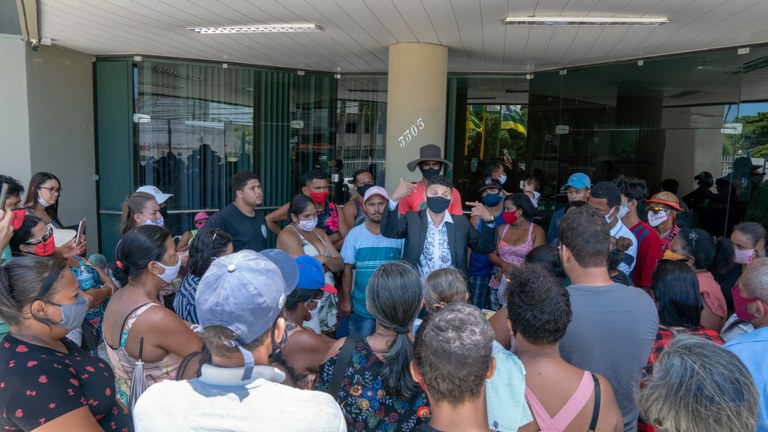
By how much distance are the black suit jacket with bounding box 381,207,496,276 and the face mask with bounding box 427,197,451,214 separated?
97 mm

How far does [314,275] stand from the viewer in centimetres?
260

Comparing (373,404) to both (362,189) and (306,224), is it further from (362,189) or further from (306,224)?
(362,189)

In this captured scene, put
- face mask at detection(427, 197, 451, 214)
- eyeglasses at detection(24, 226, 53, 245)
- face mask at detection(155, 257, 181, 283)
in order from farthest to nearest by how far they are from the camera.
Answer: face mask at detection(427, 197, 451, 214)
eyeglasses at detection(24, 226, 53, 245)
face mask at detection(155, 257, 181, 283)

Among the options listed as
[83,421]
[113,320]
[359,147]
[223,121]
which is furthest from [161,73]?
[83,421]

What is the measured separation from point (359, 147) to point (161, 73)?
3.10 metres

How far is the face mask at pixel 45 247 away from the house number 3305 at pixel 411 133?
3.94 m

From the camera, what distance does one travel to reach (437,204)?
13.0 feet

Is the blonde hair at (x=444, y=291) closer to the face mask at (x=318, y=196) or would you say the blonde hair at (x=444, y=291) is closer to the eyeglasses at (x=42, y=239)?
the eyeglasses at (x=42, y=239)

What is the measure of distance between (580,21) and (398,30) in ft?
5.78

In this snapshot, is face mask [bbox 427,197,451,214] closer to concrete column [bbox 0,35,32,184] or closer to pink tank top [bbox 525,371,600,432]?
pink tank top [bbox 525,371,600,432]

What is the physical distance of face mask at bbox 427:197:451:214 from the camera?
3941mm

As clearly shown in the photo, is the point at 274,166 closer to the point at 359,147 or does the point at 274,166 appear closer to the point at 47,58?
the point at 359,147

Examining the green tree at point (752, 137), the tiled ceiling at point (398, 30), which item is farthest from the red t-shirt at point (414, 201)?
the green tree at point (752, 137)

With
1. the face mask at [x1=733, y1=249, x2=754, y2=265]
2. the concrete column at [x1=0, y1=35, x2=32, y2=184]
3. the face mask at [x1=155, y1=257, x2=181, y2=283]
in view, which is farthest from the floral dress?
the concrete column at [x1=0, y1=35, x2=32, y2=184]
